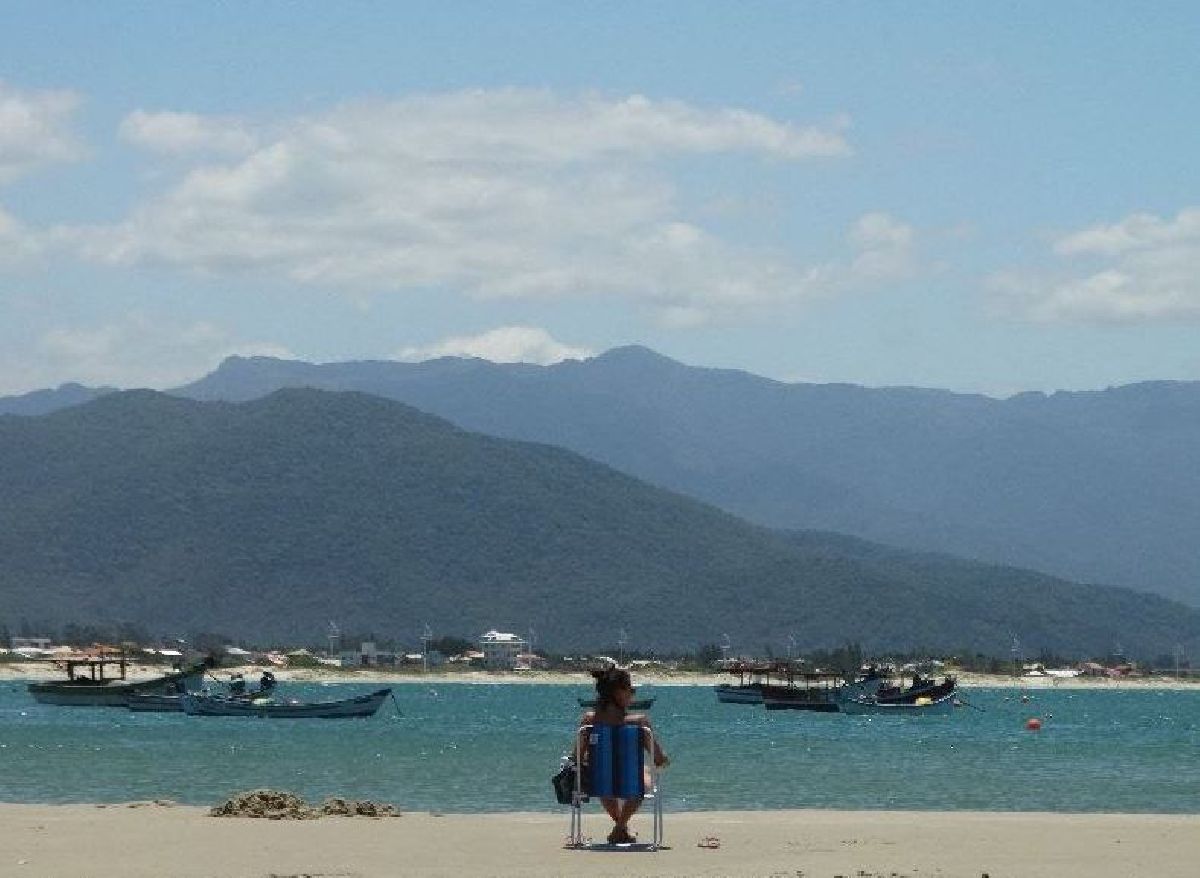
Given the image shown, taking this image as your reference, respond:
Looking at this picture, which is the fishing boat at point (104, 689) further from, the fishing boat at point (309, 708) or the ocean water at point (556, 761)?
the fishing boat at point (309, 708)

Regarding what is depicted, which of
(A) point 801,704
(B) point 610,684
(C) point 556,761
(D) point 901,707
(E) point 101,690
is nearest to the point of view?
(B) point 610,684

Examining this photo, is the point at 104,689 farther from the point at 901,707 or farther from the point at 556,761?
the point at 556,761

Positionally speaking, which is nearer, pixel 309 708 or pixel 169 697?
pixel 309 708

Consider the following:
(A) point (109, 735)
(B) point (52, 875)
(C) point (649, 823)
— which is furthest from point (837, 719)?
(B) point (52, 875)

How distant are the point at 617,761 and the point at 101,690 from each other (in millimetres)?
106339

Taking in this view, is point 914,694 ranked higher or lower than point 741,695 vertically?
higher

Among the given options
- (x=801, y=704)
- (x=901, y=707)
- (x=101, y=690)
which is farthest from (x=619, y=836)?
(x=801, y=704)

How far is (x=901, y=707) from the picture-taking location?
128500 mm

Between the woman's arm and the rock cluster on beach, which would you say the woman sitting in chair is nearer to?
the woman's arm

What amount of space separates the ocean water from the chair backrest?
13449 millimetres

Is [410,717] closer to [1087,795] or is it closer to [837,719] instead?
[837,719]

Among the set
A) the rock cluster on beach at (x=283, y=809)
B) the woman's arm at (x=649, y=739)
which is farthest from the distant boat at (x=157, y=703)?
the woman's arm at (x=649, y=739)

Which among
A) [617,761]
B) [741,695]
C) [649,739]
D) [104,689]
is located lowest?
[741,695]

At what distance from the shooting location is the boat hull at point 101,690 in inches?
4830
